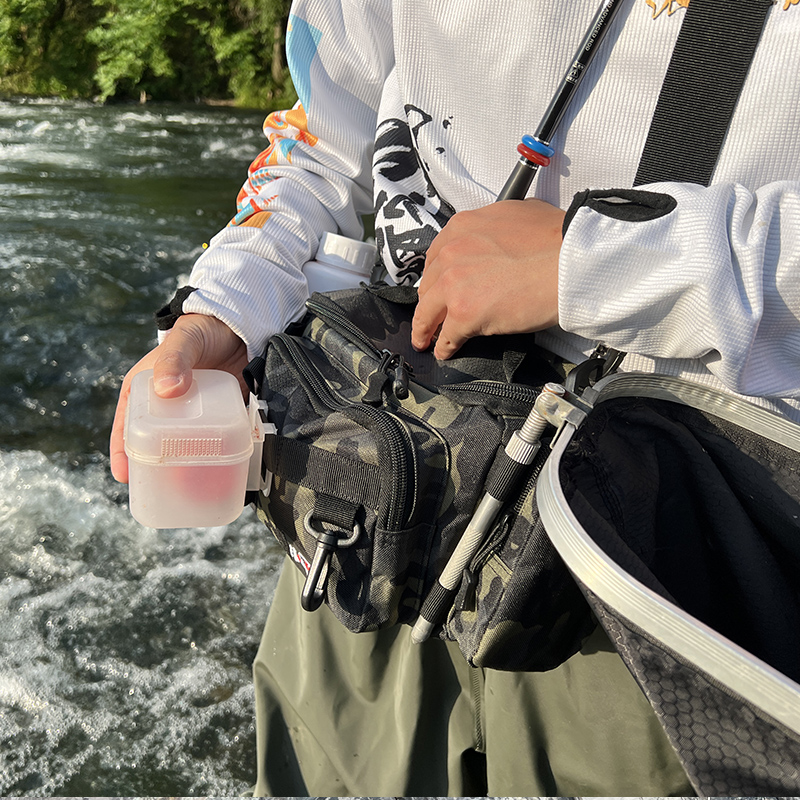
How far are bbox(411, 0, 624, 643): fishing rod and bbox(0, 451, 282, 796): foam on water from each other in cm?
123

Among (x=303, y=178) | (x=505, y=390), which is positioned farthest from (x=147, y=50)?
(x=505, y=390)

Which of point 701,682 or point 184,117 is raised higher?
point 701,682

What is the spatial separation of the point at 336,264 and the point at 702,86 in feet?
2.19

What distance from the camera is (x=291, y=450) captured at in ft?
2.85

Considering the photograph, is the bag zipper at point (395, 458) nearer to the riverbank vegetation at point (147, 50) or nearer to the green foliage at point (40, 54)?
the riverbank vegetation at point (147, 50)

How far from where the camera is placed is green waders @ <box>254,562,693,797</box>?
0.85 meters

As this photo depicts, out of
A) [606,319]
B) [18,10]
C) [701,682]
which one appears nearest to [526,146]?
[606,319]

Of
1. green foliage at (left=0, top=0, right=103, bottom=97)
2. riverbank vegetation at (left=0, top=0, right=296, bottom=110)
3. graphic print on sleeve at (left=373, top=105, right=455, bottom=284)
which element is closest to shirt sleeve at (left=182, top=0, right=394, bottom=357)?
graphic print on sleeve at (left=373, top=105, right=455, bottom=284)

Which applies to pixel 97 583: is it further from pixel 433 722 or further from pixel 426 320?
pixel 426 320

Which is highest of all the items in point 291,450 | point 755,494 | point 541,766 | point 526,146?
point 526,146

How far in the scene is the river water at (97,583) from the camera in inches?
69.0

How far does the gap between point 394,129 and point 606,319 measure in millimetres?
559

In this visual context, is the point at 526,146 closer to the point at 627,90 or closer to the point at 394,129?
the point at 627,90

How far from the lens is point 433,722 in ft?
3.39
